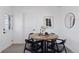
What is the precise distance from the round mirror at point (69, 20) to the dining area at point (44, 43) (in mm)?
364

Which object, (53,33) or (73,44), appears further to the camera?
(73,44)

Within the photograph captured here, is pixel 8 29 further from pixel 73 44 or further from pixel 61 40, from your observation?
pixel 73 44

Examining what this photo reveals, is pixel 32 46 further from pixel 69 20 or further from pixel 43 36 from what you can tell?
pixel 69 20

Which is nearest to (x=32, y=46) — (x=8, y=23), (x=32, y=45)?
(x=32, y=45)

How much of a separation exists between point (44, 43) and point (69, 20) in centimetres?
77

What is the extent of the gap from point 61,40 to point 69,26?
0.40 meters

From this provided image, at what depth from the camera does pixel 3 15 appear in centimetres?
233

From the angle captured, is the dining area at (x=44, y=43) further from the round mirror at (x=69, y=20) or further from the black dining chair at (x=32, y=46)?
the round mirror at (x=69, y=20)

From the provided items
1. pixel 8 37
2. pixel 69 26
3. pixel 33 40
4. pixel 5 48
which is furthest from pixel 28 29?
pixel 69 26

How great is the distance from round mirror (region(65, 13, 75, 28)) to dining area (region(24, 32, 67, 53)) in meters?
0.36

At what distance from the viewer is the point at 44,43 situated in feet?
7.66

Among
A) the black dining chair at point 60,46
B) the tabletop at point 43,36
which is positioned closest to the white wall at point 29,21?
the tabletop at point 43,36

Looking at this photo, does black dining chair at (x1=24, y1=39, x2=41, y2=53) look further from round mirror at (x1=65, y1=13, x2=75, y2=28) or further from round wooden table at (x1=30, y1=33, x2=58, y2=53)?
round mirror at (x1=65, y1=13, x2=75, y2=28)
